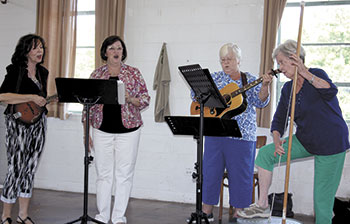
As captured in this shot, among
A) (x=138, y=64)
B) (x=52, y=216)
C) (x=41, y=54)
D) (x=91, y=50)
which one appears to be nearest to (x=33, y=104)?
(x=41, y=54)

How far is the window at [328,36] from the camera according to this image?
15.3 feet

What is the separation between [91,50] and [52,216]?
243cm

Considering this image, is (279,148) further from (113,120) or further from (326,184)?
(113,120)

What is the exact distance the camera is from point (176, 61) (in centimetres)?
509

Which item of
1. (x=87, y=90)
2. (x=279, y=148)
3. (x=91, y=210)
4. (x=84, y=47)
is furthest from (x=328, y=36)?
(x=91, y=210)

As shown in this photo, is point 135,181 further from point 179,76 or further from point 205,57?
point 205,57

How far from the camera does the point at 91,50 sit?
18.6ft

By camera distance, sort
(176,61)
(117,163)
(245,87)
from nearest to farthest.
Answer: (245,87) < (117,163) < (176,61)

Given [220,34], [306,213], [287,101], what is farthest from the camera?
[220,34]

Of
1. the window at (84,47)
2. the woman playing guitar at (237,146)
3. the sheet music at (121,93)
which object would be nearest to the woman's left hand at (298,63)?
the woman playing guitar at (237,146)

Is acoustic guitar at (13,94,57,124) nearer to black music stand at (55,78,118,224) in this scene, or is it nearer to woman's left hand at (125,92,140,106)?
black music stand at (55,78,118,224)

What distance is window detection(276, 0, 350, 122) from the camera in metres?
4.67

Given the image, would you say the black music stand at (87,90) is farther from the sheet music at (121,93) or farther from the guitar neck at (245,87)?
the guitar neck at (245,87)

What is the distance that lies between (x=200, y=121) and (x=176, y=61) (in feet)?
7.47
